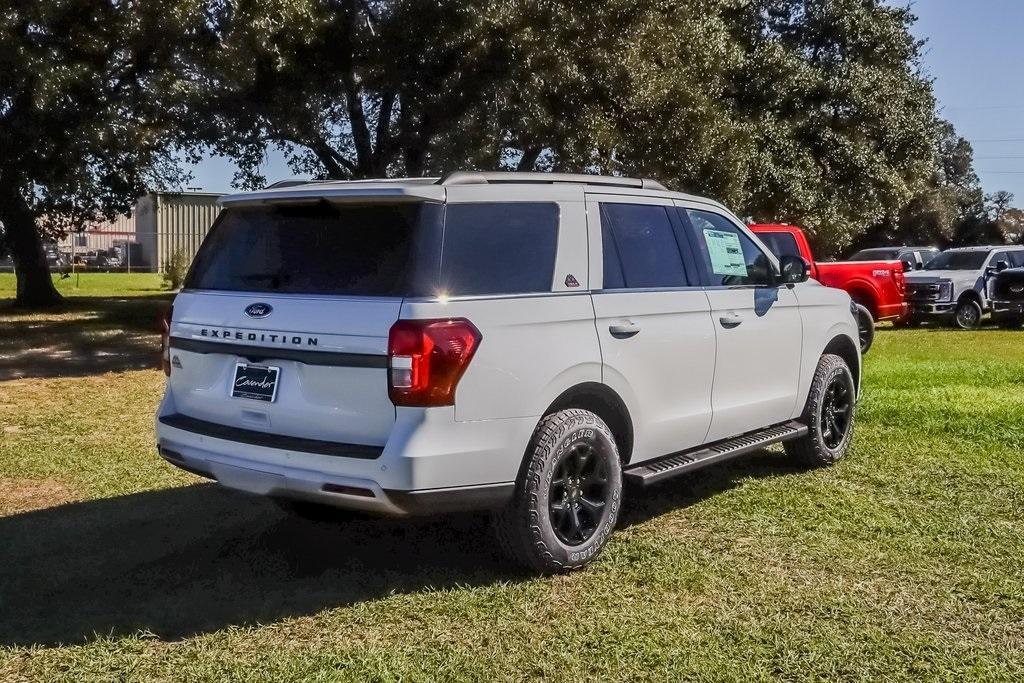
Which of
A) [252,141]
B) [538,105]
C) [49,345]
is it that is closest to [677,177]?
[538,105]

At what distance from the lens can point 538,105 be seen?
15.0m

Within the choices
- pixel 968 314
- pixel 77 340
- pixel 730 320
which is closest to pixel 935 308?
pixel 968 314

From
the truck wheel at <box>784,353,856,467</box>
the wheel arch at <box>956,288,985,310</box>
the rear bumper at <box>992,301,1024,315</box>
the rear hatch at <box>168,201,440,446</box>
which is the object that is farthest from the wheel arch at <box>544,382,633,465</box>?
the wheel arch at <box>956,288,985,310</box>

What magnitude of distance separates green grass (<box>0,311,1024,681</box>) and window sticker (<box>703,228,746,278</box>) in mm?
1416

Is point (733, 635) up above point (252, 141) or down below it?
below

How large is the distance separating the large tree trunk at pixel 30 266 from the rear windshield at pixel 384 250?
1844cm

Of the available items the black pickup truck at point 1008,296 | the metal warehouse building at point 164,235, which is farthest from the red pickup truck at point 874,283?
the metal warehouse building at point 164,235

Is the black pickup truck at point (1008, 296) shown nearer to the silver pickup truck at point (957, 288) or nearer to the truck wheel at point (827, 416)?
the silver pickup truck at point (957, 288)

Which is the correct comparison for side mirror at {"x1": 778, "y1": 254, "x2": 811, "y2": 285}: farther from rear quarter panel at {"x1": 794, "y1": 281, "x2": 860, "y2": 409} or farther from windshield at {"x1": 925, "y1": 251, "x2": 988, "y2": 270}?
windshield at {"x1": 925, "y1": 251, "x2": 988, "y2": 270}

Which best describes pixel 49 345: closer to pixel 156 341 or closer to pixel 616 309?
pixel 156 341

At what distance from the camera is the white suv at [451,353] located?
4523 millimetres

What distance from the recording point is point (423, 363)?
444cm

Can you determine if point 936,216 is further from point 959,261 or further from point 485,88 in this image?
point 485,88

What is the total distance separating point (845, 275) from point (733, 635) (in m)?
16.5
